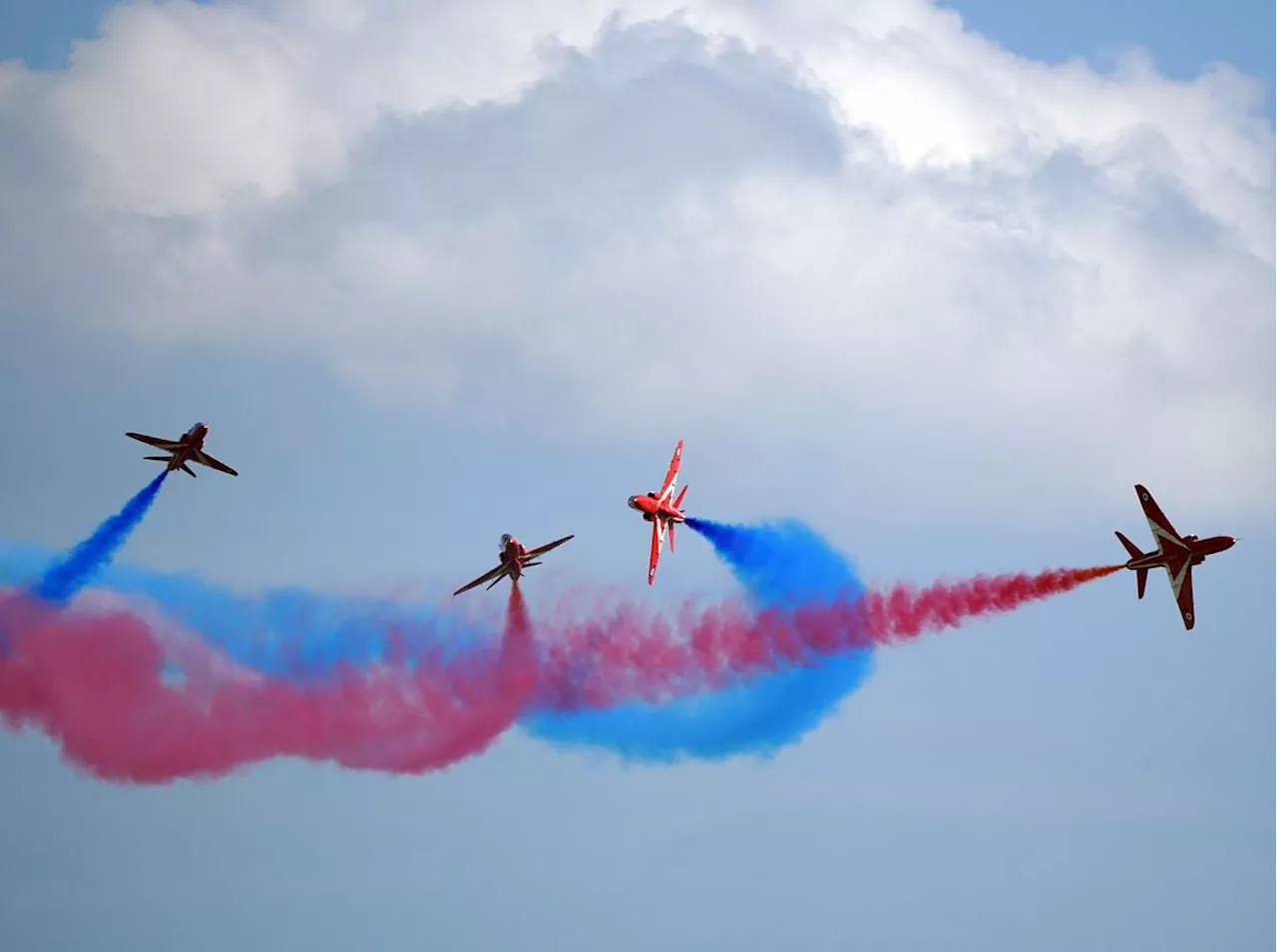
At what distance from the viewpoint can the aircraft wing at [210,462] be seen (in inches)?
4926

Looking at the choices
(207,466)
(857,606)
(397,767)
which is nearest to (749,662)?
(857,606)

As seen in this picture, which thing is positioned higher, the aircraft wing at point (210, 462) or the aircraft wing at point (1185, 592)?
the aircraft wing at point (210, 462)

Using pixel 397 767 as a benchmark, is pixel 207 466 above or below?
above

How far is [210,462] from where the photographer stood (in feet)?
412

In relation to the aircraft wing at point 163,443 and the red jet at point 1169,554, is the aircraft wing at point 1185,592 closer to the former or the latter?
the red jet at point 1169,554

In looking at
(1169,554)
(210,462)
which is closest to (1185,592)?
(1169,554)

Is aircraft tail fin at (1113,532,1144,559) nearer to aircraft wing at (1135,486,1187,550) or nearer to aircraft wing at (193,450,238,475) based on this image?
aircraft wing at (1135,486,1187,550)

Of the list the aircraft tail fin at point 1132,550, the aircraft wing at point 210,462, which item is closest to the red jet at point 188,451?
the aircraft wing at point 210,462

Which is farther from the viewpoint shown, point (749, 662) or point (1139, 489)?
point (749, 662)

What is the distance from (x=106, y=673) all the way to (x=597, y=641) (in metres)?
21.5

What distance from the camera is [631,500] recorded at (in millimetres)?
121312

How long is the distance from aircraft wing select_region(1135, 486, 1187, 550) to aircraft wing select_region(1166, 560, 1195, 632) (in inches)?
38.3

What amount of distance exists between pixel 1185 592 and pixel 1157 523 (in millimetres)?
2973

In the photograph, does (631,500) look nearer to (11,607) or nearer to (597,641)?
(597,641)
